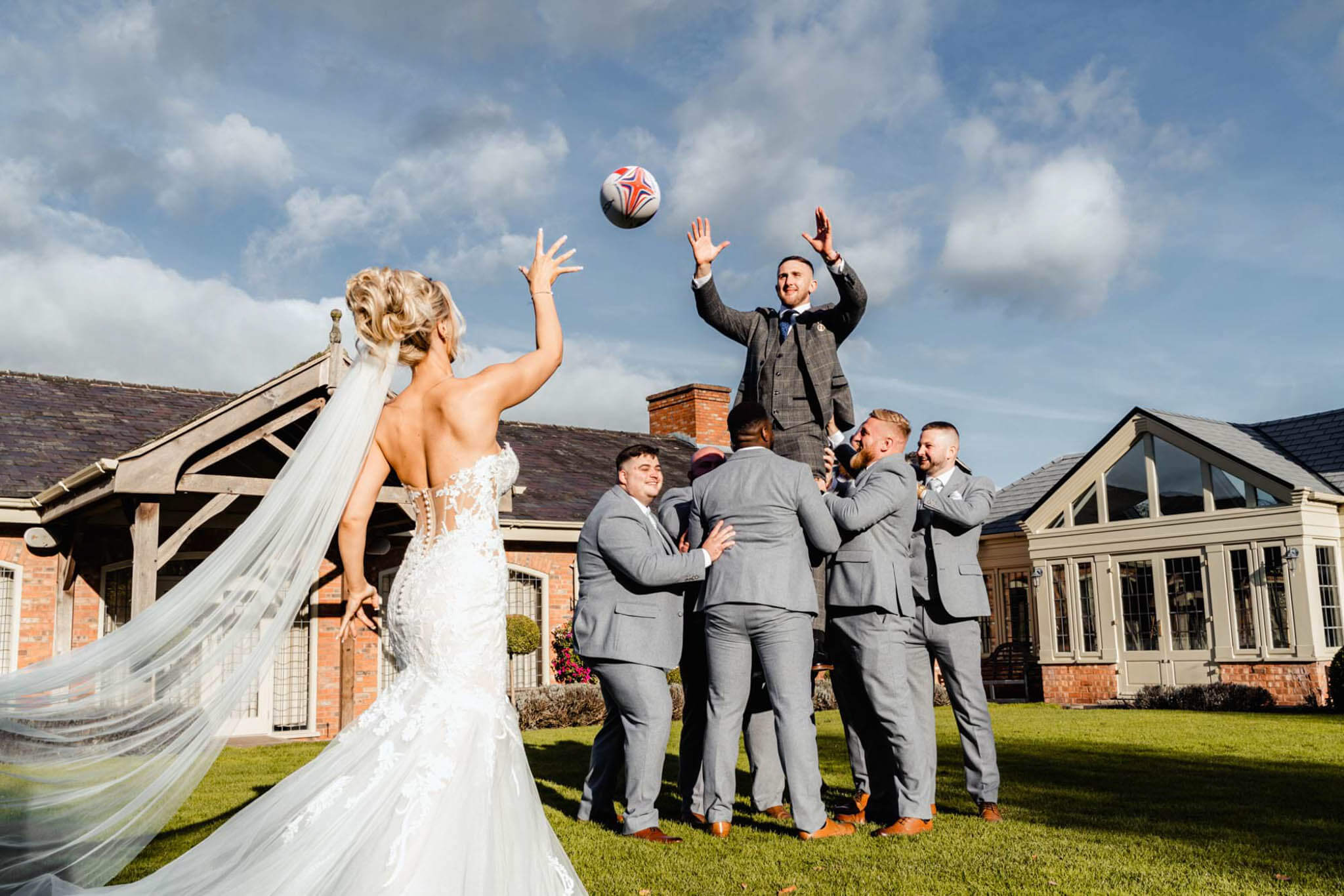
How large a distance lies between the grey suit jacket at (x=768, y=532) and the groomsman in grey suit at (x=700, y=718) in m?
0.67

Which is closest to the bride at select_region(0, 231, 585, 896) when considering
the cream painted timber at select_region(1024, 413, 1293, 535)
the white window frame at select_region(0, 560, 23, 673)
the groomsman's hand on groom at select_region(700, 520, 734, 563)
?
the groomsman's hand on groom at select_region(700, 520, 734, 563)

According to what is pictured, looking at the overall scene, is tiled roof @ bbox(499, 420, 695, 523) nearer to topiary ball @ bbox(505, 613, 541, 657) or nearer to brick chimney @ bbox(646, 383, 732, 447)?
brick chimney @ bbox(646, 383, 732, 447)

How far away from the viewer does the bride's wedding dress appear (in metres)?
3.78

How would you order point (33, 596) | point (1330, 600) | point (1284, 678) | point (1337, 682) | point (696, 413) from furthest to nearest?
point (696, 413), point (1330, 600), point (1284, 678), point (1337, 682), point (33, 596)

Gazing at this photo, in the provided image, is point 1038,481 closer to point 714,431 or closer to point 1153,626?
point 1153,626

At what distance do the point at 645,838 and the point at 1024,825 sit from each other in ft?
7.22

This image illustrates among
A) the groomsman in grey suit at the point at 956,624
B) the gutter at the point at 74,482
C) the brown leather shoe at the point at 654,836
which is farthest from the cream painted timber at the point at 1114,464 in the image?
the gutter at the point at 74,482

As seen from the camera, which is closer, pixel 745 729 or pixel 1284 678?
pixel 745 729

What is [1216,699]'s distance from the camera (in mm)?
18094

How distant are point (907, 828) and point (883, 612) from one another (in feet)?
3.92

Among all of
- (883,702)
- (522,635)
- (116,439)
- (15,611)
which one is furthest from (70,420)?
(883,702)

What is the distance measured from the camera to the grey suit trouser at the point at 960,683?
21.0ft

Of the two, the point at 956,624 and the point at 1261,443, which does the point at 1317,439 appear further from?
the point at 956,624

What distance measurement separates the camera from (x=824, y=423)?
728 centimetres
